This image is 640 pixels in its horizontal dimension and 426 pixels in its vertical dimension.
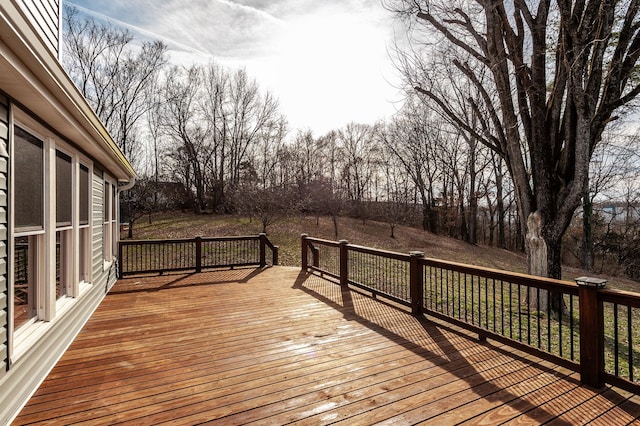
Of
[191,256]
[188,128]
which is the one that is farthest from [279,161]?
[191,256]

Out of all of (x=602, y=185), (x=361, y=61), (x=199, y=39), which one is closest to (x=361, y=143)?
(x=602, y=185)

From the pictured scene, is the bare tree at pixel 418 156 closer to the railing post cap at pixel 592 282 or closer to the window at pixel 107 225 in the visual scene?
the window at pixel 107 225

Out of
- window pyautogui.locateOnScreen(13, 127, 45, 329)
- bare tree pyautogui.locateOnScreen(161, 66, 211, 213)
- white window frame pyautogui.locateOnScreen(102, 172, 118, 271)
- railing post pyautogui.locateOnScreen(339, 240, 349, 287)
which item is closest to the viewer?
window pyautogui.locateOnScreen(13, 127, 45, 329)

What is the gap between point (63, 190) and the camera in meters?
3.23

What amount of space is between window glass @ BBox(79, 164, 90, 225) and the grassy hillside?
811 centimetres

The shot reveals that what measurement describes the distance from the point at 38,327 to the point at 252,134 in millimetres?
21711

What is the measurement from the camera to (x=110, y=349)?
3334mm

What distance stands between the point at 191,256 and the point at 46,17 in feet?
29.0

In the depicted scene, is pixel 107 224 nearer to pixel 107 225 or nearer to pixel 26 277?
pixel 107 225

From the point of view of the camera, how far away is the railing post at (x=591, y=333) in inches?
101

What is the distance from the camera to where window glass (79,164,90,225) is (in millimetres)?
3906

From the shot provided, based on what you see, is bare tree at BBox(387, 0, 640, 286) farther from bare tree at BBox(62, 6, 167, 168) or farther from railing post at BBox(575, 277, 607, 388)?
bare tree at BBox(62, 6, 167, 168)

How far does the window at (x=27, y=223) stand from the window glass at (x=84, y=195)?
4.21 feet

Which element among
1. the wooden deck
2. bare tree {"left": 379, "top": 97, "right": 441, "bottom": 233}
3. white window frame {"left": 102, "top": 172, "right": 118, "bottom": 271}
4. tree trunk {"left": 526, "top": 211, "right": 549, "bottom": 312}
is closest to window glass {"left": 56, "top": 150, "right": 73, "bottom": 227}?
the wooden deck
